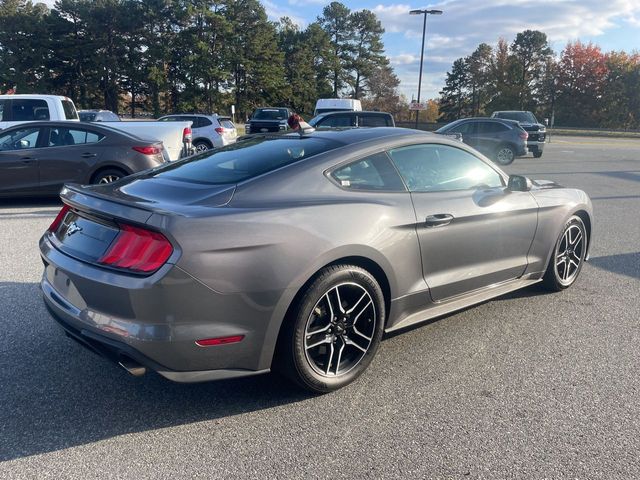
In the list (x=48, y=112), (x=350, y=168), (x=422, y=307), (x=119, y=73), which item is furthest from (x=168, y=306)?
(x=119, y=73)

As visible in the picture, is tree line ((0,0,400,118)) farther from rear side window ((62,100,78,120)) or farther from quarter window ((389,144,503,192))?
quarter window ((389,144,503,192))

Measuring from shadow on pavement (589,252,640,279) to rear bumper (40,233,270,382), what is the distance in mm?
4521

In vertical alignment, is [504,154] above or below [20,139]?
below

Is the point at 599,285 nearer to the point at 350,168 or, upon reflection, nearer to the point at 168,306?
the point at 350,168

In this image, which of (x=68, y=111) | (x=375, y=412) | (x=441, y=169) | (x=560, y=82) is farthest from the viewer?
(x=560, y=82)

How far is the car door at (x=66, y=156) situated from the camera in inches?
336

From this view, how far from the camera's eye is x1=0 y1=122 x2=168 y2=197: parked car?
8438 mm

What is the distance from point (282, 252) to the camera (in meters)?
2.75

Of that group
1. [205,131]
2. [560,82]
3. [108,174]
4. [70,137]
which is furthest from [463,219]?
[560,82]

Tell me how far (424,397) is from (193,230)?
164cm

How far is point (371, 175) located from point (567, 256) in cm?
250

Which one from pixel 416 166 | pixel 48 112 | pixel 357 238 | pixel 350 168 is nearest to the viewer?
pixel 357 238

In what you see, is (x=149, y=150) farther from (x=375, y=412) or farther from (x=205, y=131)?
(x=205, y=131)

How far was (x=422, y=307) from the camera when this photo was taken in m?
3.54
